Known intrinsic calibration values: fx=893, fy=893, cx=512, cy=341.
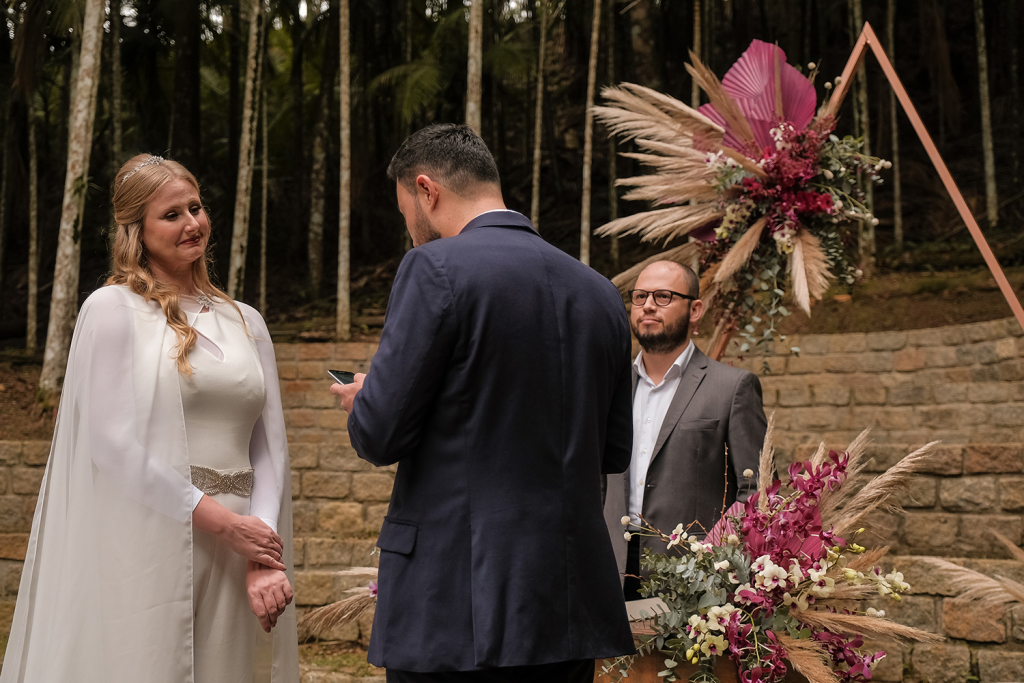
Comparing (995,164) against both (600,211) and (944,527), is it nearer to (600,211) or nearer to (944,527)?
(600,211)

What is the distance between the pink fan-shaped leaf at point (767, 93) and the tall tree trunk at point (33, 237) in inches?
258

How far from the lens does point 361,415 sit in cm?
132

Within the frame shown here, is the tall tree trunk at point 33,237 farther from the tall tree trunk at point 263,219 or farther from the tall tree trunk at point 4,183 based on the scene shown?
the tall tree trunk at point 263,219

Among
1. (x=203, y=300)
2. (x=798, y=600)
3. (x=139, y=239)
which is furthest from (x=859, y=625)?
(x=139, y=239)

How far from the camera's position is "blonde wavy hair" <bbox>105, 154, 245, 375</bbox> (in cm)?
176

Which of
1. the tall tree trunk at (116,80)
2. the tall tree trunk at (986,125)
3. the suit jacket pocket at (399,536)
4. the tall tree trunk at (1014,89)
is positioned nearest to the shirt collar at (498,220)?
the suit jacket pocket at (399,536)

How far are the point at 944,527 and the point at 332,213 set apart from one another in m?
8.02

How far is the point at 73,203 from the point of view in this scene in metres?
5.97

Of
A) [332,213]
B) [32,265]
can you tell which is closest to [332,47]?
[332,213]

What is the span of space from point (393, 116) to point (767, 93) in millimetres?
8471

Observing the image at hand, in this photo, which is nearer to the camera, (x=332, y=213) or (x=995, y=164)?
(x=995, y=164)

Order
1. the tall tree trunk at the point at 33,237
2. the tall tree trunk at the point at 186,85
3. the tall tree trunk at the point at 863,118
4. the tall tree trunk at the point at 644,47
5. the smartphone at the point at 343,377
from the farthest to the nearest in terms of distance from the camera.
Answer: the tall tree trunk at the point at 644,47
the tall tree trunk at the point at 186,85
the tall tree trunk at the point at 863,118
the tall tree trunk at the point at 33,237
the smartphone at the point at 343,377

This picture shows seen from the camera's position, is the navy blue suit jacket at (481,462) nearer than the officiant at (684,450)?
Yes

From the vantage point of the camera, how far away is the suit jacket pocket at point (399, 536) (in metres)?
1.34
